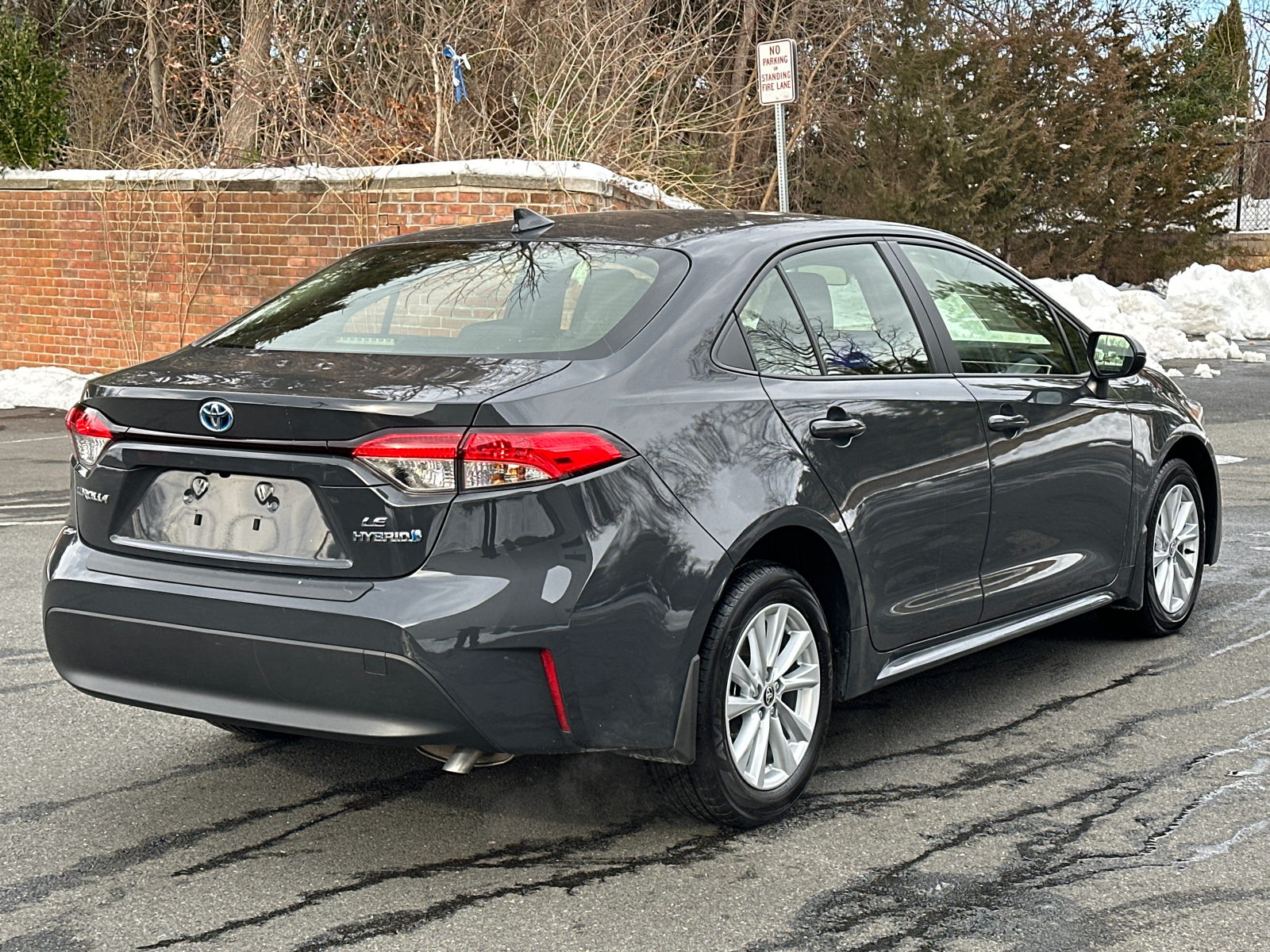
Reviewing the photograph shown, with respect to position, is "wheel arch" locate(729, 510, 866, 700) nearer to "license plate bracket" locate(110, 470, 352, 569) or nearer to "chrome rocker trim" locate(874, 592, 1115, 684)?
"chrome rocker trim" locate(874, 592, 1115, 684)

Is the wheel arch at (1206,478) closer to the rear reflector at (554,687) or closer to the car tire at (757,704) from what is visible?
the car tire at (757,704)

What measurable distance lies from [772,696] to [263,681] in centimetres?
132

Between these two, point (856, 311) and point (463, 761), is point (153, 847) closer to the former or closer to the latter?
point (463, 761)

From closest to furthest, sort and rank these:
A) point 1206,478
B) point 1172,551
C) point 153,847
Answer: point 153,847 < point 1172,551 < point 1206,478

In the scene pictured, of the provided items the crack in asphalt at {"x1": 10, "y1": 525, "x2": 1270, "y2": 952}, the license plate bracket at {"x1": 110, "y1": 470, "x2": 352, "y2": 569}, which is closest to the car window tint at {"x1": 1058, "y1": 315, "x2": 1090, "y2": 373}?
the crack in asphalt at {"x1": 10, "y1": 525, "x2": 1270, "y2": 952}

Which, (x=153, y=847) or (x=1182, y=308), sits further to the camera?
(x=1182, y=308)

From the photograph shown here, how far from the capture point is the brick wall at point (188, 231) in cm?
1220

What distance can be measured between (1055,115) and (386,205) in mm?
12673

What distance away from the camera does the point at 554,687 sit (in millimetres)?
3512

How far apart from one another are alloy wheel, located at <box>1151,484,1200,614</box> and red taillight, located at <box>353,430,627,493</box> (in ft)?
10.6

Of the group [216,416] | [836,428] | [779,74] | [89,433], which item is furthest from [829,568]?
[779,74]

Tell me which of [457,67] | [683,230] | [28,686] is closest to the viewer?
[683,230]

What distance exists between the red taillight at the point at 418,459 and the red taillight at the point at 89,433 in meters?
0.83

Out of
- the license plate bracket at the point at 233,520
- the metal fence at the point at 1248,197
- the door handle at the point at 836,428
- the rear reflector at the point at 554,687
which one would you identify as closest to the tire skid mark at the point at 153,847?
the license plate bracket at the point at 233,520
